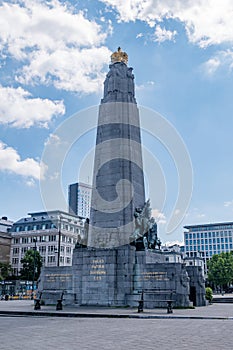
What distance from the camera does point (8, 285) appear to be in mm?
70625

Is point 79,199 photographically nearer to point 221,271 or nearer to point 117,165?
point 221,271

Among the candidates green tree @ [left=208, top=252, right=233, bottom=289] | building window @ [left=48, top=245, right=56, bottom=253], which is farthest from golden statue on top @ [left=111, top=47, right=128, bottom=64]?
green tree @ [left=208, top=252, right=233, bottom=289]

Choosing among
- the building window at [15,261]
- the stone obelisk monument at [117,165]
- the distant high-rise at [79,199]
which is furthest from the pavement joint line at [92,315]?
the distant high-rise at [79,199]

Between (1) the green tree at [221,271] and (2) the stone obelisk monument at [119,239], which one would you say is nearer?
(2) the stone obelisk monument at [119,239]

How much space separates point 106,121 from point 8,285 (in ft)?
149

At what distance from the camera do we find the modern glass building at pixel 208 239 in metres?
150

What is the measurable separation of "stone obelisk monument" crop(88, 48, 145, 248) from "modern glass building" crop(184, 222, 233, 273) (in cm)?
11981

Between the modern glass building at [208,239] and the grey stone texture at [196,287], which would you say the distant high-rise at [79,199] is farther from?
the grey stone texture at [196,287]

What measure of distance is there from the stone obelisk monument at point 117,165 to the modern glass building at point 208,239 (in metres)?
120

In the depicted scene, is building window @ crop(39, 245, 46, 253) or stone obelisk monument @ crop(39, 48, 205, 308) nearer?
stone obelisk monument @ crop(39, 48, 205, 308)

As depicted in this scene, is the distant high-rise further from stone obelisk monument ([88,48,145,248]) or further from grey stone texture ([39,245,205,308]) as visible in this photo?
grey stone texture ([39,245,205,308])

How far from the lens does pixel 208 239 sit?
15275 cm

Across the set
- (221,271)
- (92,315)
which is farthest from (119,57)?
(221,271)

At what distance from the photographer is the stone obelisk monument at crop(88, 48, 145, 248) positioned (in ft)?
107
